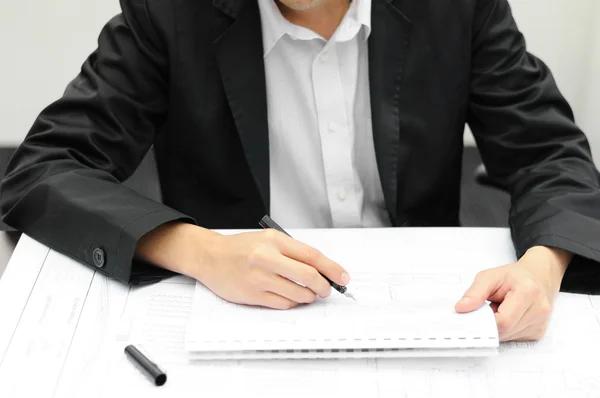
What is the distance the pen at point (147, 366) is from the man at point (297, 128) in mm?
169

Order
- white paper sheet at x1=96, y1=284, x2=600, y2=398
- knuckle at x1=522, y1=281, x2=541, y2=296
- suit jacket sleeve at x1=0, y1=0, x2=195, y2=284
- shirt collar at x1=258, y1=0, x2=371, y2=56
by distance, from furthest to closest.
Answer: shirt collar at x1=258, y1=0, x2=371, y2=56 < suit jacket sleeve at x1=0, y1=0, x2=195, y2=284 < knuckle at x1=522, y1=281, x2=541, y2=296 < white paper sheet at x1=96, y1=284, x2=600, y2=398

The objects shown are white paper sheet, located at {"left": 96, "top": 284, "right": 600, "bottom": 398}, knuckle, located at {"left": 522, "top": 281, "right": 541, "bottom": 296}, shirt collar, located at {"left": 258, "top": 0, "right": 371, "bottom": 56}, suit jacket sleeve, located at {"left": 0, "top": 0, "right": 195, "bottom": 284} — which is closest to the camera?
white paper sheet, located at {"left": 96, "top": 284, "right": 600, "bottom": 398}

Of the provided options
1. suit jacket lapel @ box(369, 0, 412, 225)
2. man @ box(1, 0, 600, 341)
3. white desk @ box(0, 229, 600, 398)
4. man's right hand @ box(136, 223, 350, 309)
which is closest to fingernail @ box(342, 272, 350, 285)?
man's right hand @ box(136, 223, 350, 309)

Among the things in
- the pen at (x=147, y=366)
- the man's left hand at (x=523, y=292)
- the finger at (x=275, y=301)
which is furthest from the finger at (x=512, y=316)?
the pen at (x=147, y=366)

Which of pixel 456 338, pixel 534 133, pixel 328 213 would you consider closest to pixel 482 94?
pixel 534 133

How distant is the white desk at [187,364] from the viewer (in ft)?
2.66

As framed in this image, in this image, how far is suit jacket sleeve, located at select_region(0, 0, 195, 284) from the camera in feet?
3.35

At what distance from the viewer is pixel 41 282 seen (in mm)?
982

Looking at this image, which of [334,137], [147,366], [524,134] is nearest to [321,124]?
[334,137]

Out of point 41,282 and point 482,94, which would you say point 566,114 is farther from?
point 41,282

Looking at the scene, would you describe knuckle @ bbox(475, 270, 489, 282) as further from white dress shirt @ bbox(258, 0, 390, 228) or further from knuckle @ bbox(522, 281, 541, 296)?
white dress shirt @ bbox(258, 0, 390, 228)

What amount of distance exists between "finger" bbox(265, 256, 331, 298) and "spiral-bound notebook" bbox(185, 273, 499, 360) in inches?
1.0

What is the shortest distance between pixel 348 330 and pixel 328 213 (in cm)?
52

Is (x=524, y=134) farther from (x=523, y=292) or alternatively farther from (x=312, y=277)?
(x=312, y=277)
